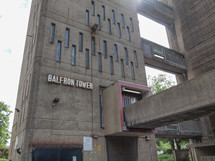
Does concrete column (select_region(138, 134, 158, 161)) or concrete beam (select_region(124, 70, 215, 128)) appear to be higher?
concrete beam (select_region(124, 70, 215, 128))

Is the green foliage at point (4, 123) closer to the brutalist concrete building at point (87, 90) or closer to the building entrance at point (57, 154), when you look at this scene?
the brutalist concrete building at point (87, 90)

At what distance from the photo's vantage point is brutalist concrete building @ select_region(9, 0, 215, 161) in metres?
12.7

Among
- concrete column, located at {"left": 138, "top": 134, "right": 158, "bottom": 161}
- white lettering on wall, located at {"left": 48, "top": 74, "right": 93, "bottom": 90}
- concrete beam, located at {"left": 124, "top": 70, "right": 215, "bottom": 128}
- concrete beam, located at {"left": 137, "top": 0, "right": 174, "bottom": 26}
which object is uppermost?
concrete beam, located at {"left": 137, "top": 0, "right": 174, "bottom": 26}

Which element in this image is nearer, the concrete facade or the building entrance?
the building entrance

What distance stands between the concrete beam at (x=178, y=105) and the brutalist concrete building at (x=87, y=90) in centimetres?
16

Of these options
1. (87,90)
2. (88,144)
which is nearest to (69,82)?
(87,90)

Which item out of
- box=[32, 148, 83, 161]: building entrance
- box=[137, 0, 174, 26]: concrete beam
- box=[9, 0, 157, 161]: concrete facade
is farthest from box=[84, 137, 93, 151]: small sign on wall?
box=[137, 0, 174, 26]: concrete beam

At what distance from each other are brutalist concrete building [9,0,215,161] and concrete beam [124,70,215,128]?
156mm

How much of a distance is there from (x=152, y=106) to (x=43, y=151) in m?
7.73

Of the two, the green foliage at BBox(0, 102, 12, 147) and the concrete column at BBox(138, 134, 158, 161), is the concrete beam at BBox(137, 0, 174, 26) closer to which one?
the concrete column at BBox(138, 134, 158, 161)

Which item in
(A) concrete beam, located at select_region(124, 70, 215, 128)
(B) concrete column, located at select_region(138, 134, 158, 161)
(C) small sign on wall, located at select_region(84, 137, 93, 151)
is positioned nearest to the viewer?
(A) concrete beam, located at select_region(124, 70, 215, 128)

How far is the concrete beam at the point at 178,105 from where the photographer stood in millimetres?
8961

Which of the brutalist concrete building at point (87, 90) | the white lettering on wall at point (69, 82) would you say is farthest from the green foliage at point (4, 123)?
the white lettering on wall at point (69, 82)

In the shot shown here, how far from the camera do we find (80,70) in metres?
15.9
